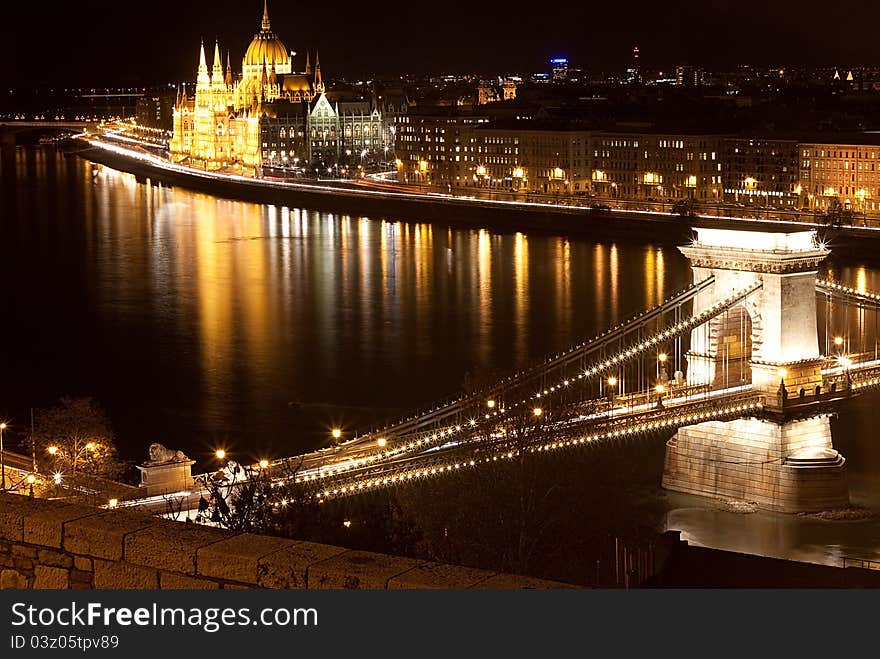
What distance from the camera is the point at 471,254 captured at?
31.3 meters

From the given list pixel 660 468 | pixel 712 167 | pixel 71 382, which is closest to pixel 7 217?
pixel 712 167

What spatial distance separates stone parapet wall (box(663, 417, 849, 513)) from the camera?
10.8 meters

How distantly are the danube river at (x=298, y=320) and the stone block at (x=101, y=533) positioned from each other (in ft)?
24.5

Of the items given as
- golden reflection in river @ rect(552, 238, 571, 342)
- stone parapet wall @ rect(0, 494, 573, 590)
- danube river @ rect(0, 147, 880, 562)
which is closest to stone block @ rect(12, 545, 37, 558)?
stone parapet wall @ rect(0, 494, 573, 590)

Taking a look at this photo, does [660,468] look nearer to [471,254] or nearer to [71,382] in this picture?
[71,382]

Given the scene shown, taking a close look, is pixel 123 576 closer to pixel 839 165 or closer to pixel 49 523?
pixel 49 523

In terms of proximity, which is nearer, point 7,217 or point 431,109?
point 7,217

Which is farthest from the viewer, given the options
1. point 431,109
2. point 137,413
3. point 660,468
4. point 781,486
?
point 431,109

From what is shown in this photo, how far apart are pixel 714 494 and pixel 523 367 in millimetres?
6367

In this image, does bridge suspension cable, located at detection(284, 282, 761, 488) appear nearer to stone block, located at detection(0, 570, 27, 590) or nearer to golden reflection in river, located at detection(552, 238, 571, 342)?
stone block, located at detection(0, 570, 27, 590)

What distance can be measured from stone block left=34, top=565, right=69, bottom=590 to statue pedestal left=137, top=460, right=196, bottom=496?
6.04m

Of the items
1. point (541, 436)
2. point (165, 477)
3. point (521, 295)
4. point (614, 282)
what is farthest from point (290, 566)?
point (614, 282)

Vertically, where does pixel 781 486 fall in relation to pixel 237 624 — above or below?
below

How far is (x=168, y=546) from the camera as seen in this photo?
267cm
